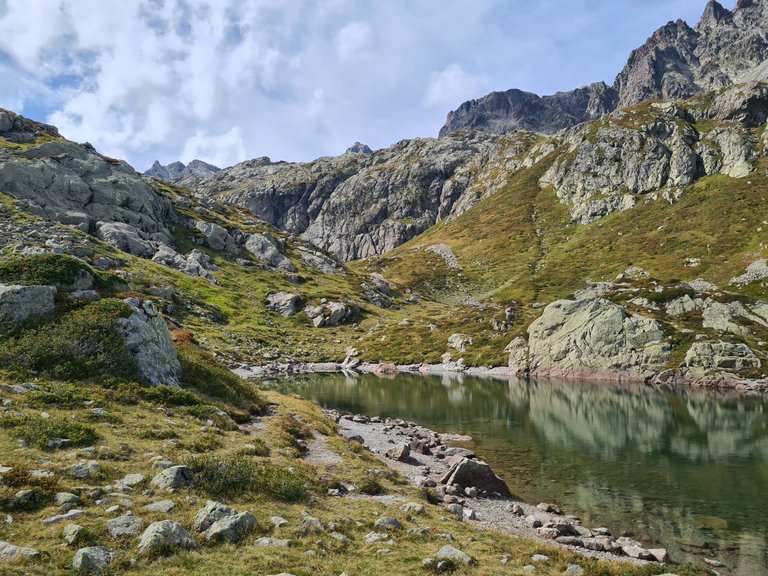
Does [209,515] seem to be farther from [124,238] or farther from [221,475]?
[124,238]

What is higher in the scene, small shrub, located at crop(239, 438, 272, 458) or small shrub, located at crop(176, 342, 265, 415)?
small shrub, located at crop(176, 342, 265, 415)

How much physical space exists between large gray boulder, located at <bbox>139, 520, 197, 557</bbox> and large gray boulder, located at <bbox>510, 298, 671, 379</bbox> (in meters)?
82.1

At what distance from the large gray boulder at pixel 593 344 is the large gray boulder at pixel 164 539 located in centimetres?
8211

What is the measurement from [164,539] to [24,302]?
2566 centimetres

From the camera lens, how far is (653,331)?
265 feet

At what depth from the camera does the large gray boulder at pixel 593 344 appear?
79.8 metres

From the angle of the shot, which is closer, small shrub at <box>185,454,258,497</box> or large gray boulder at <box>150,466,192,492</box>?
large gray boulder at <box>150,466,192,492</box>

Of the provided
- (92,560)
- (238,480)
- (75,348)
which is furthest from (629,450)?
(75,348)

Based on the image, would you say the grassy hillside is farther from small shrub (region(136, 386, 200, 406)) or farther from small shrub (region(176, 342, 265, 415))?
small shrub (region(136, 386, 200, 406))

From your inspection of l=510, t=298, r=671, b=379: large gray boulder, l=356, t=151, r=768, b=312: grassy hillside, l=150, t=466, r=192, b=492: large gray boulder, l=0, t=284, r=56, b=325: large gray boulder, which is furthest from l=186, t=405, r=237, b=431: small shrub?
l=356, t=151, r=768, b=312: grassy hillside

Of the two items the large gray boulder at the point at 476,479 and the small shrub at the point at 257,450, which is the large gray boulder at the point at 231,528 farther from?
the large gray boulder at the point at 476,479

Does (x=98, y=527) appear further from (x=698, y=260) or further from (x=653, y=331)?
(x=698, y=260)

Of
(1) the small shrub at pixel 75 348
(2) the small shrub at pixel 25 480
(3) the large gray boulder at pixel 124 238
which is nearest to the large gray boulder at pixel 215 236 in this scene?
(3) the large gray boulder at pixel 124 238

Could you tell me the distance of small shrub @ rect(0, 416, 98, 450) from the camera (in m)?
17.6
